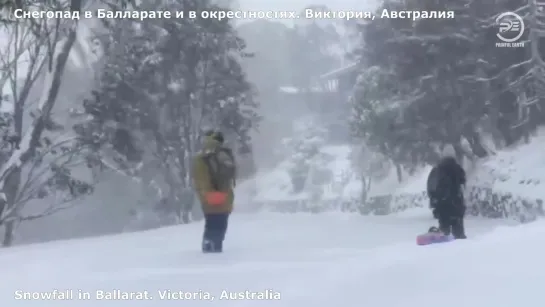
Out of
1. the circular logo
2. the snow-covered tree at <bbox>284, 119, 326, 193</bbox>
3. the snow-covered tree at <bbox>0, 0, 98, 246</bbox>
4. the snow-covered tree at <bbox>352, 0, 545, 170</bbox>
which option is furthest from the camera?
the snow-covered tree at <bbox>0, 0, 98, 246</bbox>

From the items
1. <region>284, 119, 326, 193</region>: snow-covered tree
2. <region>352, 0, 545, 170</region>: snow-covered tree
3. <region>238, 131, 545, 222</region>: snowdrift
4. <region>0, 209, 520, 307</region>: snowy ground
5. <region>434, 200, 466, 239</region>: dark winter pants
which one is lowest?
<region>0, 209, 520, 307</region>: snowy ground

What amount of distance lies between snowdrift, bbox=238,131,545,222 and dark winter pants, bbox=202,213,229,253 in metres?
0.54

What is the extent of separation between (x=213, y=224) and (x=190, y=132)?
11.1 feet

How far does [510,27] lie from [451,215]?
5.11 feet

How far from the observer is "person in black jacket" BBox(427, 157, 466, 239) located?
5.55 m

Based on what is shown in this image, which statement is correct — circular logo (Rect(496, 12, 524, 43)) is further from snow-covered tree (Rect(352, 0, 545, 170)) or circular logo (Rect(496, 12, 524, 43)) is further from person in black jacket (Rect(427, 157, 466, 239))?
person in black jacket (Rect(427, 157, 466, 239))

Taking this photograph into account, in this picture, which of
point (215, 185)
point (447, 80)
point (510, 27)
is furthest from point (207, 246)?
point (447, 80)

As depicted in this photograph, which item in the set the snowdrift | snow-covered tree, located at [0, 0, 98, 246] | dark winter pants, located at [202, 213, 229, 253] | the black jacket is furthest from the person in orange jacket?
snow-covered tree, located at [0, 0, 98, 246]

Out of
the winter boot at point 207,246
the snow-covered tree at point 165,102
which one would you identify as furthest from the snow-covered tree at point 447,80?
the winter boot at point 207,246

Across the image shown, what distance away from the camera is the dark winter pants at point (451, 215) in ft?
18.6

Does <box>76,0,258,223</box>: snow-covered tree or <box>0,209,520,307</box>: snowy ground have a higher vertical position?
<box>76,0,258,223</box>: snow-covered tree

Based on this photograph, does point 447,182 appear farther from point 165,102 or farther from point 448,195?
point 165,102

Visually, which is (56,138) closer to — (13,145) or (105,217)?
(13,145)

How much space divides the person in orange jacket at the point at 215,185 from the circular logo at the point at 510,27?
2045 millimetres
